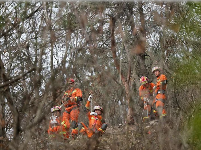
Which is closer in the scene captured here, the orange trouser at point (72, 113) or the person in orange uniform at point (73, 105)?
the person in orange uniform at point (73, 105)

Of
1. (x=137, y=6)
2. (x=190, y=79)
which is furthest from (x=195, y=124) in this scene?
(x=137, y=6)

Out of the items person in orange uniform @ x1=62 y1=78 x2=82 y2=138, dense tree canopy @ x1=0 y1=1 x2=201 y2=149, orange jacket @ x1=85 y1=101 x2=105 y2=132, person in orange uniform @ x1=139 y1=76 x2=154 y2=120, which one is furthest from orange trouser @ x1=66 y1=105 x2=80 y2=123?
dense tree canopy @ x1=0 y1=1 x2=201 y2=149

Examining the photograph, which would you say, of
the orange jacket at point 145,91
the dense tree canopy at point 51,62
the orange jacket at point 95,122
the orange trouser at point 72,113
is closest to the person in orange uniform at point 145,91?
the orange jacket at point 145,91

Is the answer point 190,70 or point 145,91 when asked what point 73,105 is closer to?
point 145,91

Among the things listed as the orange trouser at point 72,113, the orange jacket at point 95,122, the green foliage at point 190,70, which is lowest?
the green foliage at point 190,70

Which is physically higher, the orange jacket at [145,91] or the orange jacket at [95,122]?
the orange jacket at [145,91]

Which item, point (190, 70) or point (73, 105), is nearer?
point (190, 70)

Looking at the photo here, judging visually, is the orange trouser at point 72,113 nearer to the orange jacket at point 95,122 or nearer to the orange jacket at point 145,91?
the orange jacket at point 95,122

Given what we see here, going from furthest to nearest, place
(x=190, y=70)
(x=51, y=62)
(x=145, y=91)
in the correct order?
1. (x=145, y=91)
2. (x=51, y=62)
3. (x=190, y=70)

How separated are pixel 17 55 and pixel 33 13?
501mm

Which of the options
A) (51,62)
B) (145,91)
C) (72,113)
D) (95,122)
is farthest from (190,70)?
(72,113)

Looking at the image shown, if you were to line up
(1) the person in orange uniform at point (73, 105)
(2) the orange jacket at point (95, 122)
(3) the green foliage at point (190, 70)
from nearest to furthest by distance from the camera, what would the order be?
(3) the green foliage at point (190, 70), (2) the orange jacket at point (95, 122), (1) the person in orange uniform at point (73, 105)

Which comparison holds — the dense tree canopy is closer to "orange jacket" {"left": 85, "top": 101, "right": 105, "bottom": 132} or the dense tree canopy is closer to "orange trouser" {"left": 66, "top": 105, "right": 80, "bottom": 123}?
"orange jacket" {"left": 85, "top": 101, "right": 105, "bottom": 132}

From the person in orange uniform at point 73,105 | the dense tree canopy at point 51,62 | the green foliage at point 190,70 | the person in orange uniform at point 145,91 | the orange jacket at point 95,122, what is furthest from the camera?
the person in orange uniform at point 73,105
